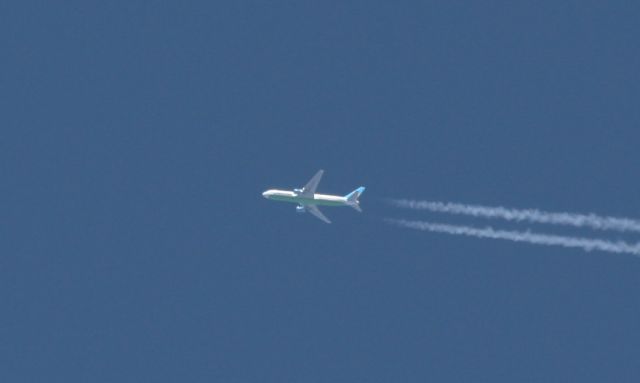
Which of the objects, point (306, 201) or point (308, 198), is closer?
point (308, 198)

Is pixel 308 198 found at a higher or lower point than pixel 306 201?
higher

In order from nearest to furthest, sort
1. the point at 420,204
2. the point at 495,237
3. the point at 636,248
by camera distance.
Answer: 1. the point at 636,248
2. the point at 495,237
3. the point at 420,204

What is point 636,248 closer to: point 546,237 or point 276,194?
point 546,237

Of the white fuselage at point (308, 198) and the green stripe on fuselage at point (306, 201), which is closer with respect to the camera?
the white fuselage at point (308, 198)

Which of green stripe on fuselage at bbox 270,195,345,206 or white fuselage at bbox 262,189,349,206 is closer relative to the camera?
white fuselage at bbox 262,189,349,206

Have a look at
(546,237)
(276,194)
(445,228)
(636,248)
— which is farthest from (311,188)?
(636,248)

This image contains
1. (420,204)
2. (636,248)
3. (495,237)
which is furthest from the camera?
(420,204)

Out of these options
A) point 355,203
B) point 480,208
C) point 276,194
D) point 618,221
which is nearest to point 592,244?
point 618,221

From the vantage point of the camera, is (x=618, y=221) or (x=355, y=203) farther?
(x=355, y=203)
